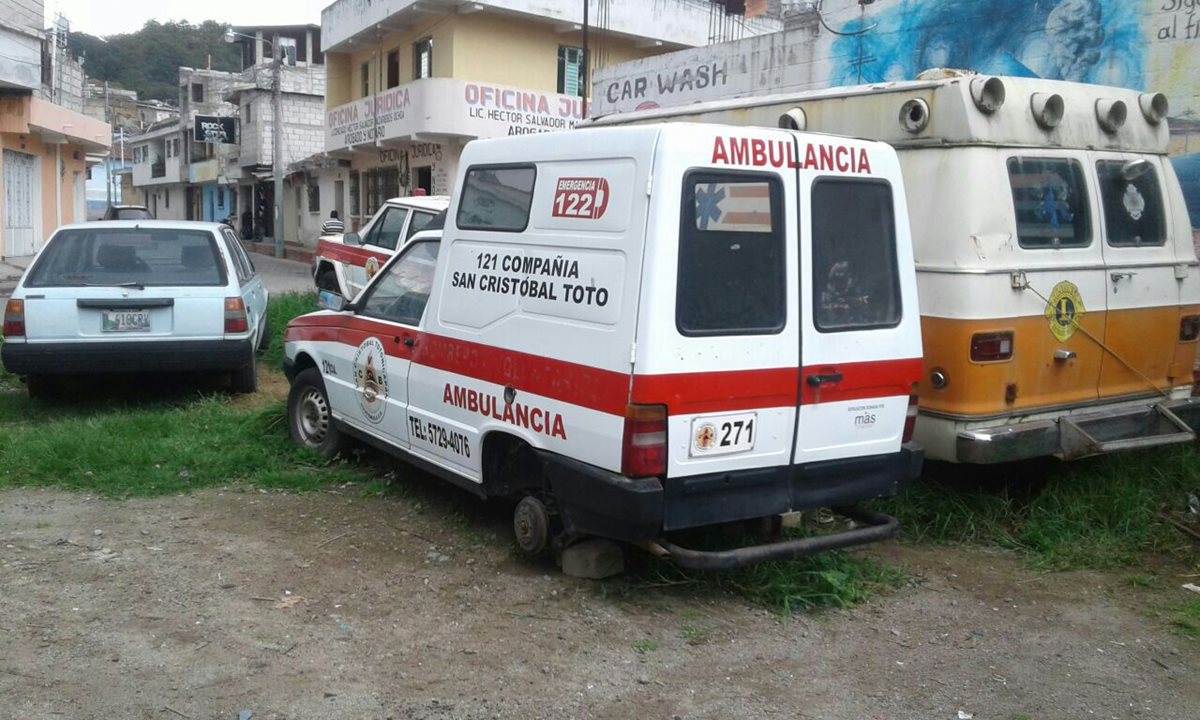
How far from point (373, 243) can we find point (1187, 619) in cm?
947

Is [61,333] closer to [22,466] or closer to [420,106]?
[22,466]

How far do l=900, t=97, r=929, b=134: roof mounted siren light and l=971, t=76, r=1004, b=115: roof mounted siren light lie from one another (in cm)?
25

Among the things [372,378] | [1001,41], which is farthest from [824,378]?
[1001,41]

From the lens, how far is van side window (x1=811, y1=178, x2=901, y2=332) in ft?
15.5

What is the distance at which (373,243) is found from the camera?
12203mm

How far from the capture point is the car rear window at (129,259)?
7.93 metres

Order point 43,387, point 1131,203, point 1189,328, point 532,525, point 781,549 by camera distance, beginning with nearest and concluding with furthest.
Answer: point 781,549 < point 532,525 < point 1131,203 < point 1189,328 < point 43,387

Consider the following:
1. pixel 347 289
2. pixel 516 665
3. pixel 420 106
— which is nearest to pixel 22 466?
pixel 516 665

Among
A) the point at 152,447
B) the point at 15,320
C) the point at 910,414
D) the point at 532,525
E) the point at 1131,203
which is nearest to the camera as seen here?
the point at 532,525

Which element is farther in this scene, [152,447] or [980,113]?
[152,447]

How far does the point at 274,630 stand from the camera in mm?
4352

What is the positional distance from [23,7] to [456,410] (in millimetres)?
21986

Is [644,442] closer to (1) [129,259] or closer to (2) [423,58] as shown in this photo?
(1) [129,259]

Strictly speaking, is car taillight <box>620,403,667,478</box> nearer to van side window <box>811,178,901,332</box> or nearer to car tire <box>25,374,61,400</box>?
van side window <box>811,178,901,332</box>
